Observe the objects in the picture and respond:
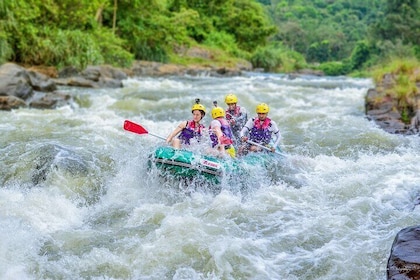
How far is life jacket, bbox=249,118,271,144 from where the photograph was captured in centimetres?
769

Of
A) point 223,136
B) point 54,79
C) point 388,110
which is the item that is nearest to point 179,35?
point 54,79

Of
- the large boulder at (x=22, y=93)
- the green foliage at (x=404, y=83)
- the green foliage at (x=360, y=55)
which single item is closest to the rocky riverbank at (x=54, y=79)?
the large boulder at (x=22, y=93)

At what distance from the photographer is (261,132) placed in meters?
7.73

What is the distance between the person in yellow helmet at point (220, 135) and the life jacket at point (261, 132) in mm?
763

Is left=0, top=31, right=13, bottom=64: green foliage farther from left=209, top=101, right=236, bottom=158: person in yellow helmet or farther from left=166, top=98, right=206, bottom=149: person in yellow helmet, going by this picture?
left=209, top=101, right=236, bottom=158: person in yellow helmet

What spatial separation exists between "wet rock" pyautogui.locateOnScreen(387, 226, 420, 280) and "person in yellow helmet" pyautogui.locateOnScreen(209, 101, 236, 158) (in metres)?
2.94

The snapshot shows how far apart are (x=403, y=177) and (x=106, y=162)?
4130 mm

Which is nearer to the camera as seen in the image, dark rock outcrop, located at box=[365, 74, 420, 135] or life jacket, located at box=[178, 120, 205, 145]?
life jacket, located at box=[178, 120, 205, 145]

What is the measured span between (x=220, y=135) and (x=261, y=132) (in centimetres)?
119

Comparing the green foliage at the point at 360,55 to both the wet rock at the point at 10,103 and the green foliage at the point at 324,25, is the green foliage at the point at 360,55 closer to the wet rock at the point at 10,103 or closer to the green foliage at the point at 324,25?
the green foliage at the point at 324,25

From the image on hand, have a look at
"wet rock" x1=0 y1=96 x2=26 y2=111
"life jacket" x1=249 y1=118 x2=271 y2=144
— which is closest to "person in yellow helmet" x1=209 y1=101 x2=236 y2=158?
"life jacket" x1=249 y1=118 x2=271 y2=144

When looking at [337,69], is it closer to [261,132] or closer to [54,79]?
[54,79]

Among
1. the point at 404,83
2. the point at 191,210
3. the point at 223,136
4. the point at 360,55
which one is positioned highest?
the point at 223,136

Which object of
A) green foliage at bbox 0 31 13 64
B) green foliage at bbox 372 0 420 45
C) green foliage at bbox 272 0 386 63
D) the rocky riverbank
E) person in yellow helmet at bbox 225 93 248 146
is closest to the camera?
person in yellow helmet at bbox 225 93 248 146
